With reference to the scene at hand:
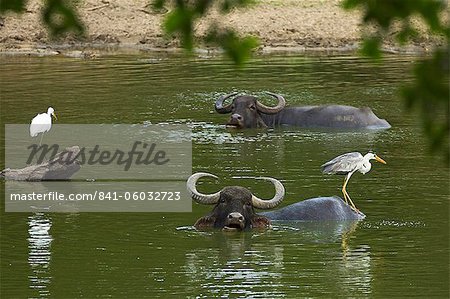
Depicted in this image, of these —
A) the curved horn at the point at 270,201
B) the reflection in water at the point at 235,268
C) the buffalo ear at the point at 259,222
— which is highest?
the curved horn at the point at 270,201

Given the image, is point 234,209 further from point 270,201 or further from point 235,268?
point 235,268

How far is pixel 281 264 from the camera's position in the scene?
10.5 metres

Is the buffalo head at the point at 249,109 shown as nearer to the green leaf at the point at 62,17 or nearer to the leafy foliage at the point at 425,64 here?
the green leaf at the point at 62,17

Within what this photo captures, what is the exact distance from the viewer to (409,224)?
11656mm

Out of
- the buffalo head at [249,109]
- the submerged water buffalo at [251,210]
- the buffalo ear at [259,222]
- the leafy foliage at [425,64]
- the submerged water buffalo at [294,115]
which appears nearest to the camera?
the leafy foliage at [425,64]

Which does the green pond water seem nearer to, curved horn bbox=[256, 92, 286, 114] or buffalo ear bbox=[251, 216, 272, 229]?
buffalo ear bbox=[251, 216, 272, 229]

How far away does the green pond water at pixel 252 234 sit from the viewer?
390 inches

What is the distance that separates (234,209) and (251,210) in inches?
7.5

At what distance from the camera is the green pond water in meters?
9.90

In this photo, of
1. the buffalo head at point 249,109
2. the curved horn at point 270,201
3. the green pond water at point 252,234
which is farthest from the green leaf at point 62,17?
the buffalo head at point 249,109

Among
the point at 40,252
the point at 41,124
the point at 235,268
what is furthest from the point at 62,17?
the point at 41,124

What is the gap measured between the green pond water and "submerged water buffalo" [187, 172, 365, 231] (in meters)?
0.12

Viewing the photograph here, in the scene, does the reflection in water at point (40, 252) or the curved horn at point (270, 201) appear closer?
the reflection in water at point (40, 252)

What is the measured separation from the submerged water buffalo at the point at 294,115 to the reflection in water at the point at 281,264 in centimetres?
567
